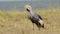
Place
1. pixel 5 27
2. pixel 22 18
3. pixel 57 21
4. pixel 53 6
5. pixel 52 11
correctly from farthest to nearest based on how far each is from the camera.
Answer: pixel 53 6 → pixel 52 11 → pixel 22 18 → pixel 57 21 → pixel 5 27

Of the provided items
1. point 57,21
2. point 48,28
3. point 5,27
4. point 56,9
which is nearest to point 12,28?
point 5,27

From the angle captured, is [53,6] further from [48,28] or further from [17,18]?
[48,28]

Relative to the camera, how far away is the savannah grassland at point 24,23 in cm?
918

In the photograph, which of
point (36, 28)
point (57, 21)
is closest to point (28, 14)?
point (36, 28)

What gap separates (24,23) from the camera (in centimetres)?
1080

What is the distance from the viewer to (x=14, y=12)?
42.8 ft

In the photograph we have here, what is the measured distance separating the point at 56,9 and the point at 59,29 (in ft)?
12.3

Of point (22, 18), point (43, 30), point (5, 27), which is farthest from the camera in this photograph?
point (22, 18)

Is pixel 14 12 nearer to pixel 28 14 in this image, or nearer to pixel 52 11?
pixel 52 11

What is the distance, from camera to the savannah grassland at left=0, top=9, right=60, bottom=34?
30.1ft

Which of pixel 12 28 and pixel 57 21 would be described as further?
pixel 57 21

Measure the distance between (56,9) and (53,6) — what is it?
667 millimetres

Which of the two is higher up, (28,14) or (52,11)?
(28,14)

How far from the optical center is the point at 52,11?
13.0m
